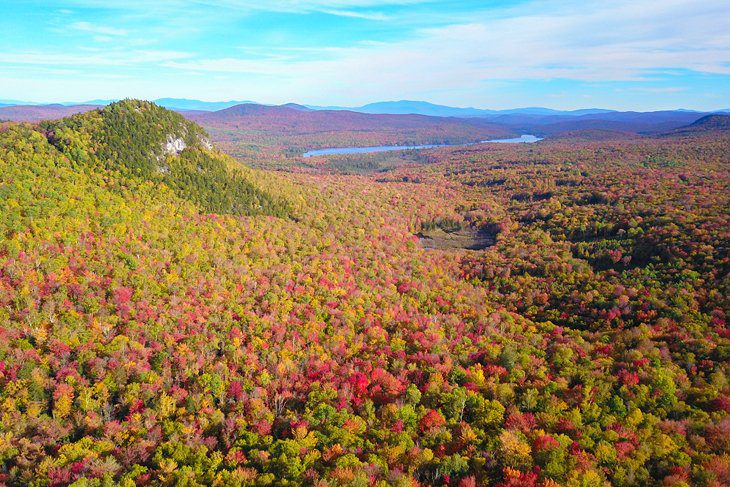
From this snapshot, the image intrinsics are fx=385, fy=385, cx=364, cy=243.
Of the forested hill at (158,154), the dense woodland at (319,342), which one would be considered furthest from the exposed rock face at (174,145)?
the dense woodland at (319,342)

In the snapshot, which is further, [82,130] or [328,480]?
[82,130]

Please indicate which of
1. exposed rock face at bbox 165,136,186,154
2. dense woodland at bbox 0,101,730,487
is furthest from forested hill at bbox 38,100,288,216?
dense woodland at bbox 0,101,730,487

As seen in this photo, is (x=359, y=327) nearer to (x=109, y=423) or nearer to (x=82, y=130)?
(x=109, y=423)

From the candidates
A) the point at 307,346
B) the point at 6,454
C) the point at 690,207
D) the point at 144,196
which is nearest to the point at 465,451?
the point at 307,346

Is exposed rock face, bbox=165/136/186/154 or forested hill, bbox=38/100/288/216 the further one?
exposed rock face, bbox=165/136/186/154

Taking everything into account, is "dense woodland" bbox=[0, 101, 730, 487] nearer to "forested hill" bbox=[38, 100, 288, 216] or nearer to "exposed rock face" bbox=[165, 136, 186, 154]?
"forested hill" bbox=[38, 100, 288, 216]
